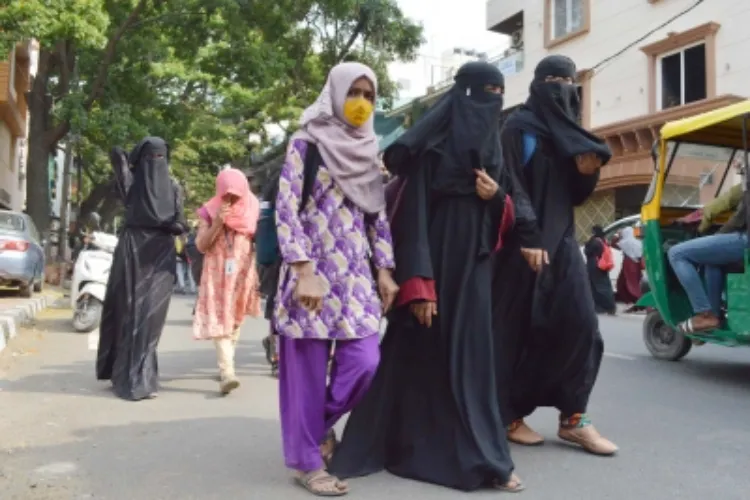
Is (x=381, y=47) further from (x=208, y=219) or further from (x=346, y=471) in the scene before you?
(x=346, y=471)

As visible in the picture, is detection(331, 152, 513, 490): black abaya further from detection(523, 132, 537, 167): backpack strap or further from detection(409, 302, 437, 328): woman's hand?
detection(523, 132, 537, 167): backpack strap

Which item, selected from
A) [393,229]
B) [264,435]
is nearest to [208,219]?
[264,435]

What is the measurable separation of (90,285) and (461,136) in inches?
276

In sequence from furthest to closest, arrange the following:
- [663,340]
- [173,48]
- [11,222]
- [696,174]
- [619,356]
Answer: [173,48] < [11,222] < [619,356] < [663,340] < [696,174]

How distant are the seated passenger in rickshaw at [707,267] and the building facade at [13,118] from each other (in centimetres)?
1797

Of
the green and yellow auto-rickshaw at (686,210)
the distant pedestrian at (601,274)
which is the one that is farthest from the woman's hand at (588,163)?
the distant pedestrian at (601,274)

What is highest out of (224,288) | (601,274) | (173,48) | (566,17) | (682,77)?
(566,17)

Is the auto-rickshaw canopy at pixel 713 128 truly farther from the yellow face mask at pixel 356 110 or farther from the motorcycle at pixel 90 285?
the motorcycle at pixel 90 285

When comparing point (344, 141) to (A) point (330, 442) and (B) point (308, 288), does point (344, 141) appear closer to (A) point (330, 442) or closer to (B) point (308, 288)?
(B) point (308, 288)

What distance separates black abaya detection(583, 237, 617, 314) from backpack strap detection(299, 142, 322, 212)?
9573 millimetres

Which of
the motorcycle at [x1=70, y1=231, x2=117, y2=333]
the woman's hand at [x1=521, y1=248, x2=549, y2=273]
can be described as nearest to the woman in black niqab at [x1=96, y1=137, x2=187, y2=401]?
the woman's hand at [x1=521, y1=248, x2=549, y2=273]

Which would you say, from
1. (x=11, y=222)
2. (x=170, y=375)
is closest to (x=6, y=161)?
(x=11, y=222)

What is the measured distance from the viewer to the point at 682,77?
19.2 m

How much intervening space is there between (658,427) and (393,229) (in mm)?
2138
